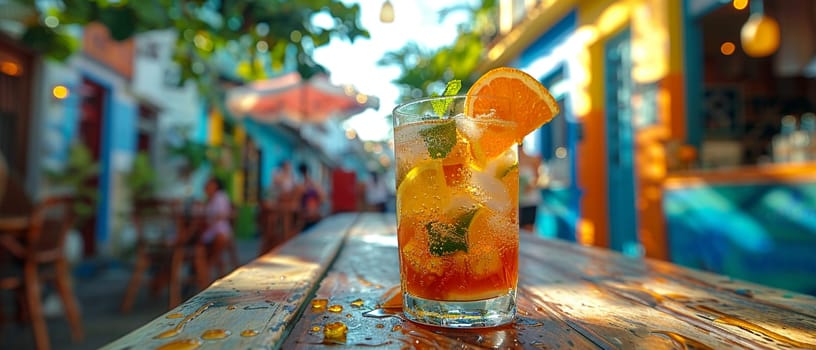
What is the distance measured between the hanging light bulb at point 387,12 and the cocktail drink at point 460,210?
516cm

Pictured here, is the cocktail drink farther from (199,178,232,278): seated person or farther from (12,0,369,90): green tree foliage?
(199,178,232,278): seated person

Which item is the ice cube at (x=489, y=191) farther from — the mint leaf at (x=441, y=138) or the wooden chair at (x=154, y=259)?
the wooden chair at (x=154, y=259)

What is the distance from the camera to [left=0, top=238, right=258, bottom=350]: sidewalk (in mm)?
3432

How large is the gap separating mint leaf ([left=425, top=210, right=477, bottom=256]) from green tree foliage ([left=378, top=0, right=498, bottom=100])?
8.62 metres

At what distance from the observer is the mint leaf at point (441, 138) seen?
0.80 meters

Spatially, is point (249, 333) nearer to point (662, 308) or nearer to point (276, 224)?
point (662, 308)

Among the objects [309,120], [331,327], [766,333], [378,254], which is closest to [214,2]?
[378,254]

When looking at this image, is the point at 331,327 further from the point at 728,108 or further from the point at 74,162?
the point at 728,108

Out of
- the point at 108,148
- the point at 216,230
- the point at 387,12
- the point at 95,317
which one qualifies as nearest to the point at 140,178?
the point at 108,148

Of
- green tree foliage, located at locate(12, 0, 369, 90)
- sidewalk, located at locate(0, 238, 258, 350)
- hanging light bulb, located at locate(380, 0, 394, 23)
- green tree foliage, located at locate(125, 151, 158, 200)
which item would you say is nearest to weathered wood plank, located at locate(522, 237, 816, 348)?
green tree foliage, located at locate(12, 0, 369, 90)

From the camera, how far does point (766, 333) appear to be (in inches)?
27.5

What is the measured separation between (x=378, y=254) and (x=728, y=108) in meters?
7.92

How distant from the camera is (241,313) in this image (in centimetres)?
75

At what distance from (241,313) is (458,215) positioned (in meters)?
0.36
